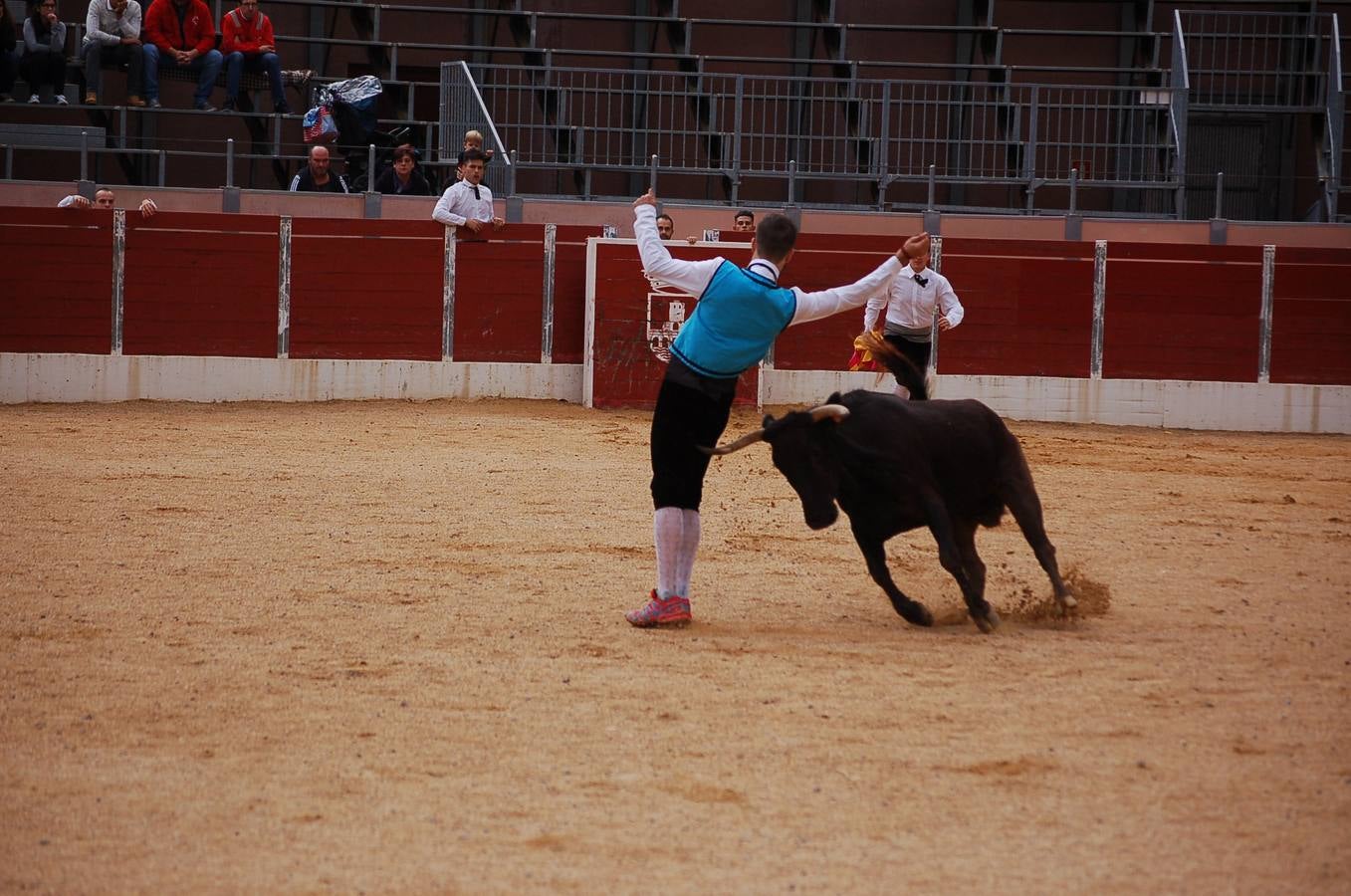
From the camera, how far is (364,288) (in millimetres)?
14281

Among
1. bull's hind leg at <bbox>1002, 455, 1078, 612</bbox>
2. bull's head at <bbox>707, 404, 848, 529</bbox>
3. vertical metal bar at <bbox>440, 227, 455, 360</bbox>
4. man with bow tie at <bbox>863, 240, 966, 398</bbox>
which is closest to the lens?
bull's head at <bbox>707, 404, 848, 529</bbox>

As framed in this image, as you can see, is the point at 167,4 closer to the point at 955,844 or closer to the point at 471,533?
the point at 471,533

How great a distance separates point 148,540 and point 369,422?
5391 mm

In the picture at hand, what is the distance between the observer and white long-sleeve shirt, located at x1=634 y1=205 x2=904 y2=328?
18.2 ft

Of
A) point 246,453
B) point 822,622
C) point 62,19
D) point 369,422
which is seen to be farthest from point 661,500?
point 62,19

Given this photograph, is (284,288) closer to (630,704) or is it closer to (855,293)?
(855,293)

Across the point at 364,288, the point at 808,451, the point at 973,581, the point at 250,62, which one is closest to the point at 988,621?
the point at 973,581

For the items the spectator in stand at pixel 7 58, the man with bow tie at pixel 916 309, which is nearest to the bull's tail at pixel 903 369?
the man with bow tie at pixel 916 309

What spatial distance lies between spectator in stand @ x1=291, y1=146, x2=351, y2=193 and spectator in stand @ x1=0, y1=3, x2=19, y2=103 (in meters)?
2.83

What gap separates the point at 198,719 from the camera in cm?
435

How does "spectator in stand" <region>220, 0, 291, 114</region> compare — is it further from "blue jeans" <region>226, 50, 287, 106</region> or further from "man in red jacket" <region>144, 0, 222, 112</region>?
"man in red jacket" <region>144, 0, 222, 112</region>

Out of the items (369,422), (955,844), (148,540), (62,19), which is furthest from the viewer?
(62,19)

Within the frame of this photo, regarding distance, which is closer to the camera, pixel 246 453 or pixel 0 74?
pixel 246 453

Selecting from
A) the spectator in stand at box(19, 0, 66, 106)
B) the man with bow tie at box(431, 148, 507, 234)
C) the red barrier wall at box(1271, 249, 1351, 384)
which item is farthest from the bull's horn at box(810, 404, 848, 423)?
the spectator in stand at box(19, 0, 66, 106)
